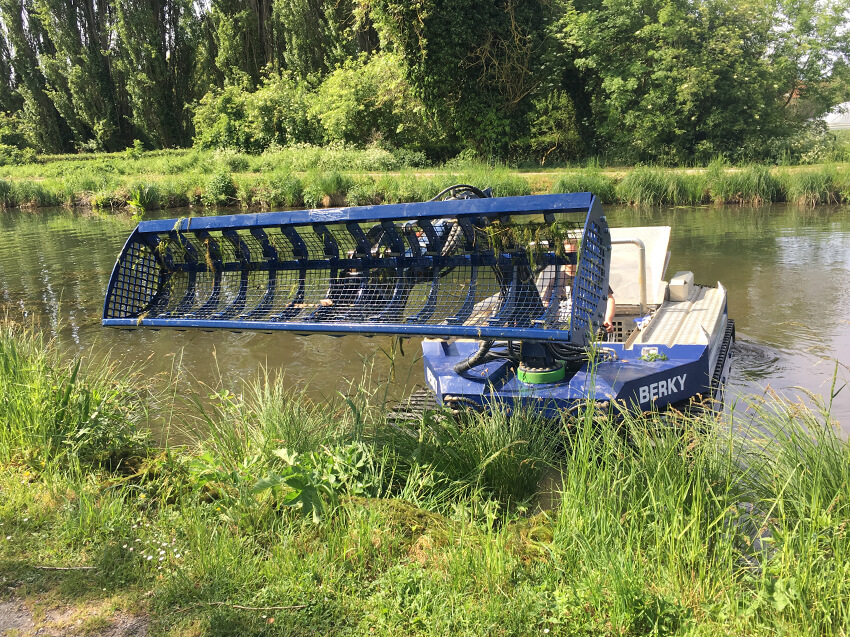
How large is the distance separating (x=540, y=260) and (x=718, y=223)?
1263cm

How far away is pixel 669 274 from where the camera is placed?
11.6m

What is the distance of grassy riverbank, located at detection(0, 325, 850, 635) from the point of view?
9.07 ft

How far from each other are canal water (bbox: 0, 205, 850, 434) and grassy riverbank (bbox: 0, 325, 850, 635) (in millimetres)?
543

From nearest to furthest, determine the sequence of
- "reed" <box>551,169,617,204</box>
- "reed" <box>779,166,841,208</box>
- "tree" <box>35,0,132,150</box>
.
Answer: "reed" <box>779,166,841,208</box>, "reed" <box>551,169,617,204</box>, "tree" <box>35,0,132,150</box>

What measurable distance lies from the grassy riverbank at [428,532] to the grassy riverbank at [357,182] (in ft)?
36.0

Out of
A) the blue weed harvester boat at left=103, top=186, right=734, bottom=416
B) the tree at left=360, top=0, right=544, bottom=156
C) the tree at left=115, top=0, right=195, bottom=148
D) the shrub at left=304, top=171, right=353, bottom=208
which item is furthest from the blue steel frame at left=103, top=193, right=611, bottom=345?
the tree at left=115, top=0, right=195, bottom=148

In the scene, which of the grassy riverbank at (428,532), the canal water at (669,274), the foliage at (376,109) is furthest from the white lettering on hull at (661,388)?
the foliage at (376,109)

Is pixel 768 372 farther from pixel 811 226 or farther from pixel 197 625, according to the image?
pixel 811 226

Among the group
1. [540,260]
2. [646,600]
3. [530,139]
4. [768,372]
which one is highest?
[530,139]

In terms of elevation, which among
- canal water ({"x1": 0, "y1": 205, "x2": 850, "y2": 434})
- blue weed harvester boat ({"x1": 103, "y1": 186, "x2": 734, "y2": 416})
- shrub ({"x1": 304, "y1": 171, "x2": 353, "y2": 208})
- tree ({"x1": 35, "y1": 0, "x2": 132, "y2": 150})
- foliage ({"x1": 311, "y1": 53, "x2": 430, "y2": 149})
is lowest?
canal water ({"x1": 0, "y1": 205, "x2": 850, "y2": 434})

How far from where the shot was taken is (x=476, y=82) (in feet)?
82.6

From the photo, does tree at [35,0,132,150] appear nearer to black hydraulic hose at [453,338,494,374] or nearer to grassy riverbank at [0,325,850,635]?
black hydraulic hose at [453,338,494,374]

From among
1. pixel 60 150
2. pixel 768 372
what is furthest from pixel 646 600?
pixel 60 150

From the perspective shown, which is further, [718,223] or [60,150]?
[60,150]
